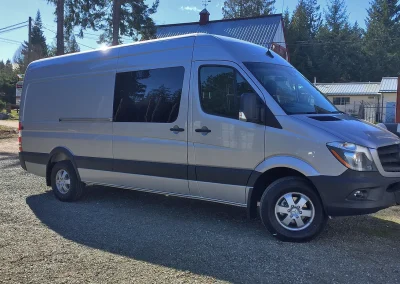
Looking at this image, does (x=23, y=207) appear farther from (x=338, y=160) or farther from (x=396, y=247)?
(x=396, y=247)

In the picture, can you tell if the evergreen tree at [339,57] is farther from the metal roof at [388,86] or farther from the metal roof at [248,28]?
the metal roof at [248,28]

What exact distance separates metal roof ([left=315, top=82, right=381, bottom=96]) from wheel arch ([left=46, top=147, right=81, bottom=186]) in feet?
136

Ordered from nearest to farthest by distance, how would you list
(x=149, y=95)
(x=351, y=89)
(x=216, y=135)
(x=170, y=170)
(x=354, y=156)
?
(x=354, y=156)
(x=216, y=135)
(x=170, y=170)
(x=149, y=95)
(x=351, y=89)

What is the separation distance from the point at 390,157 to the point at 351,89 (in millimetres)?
45423

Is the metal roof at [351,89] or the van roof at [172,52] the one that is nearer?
the van roof at [172,52]

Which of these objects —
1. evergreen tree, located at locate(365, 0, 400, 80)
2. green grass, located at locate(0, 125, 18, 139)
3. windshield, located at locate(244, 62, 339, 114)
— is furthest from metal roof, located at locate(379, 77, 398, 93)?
windshield, located at locate(244, 62, 339, 114)

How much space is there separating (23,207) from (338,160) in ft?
17.1

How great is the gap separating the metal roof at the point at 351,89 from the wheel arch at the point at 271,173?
139 feet

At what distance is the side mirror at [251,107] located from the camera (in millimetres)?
4934

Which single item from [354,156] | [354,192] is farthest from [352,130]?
[354,192]

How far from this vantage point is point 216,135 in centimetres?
538

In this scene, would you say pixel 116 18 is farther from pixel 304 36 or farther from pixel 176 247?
pixel 304 36

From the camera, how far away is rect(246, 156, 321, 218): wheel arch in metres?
4.77

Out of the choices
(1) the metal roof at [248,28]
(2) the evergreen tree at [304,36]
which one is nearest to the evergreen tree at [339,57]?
(2) the evergreen tree at [304,36]
